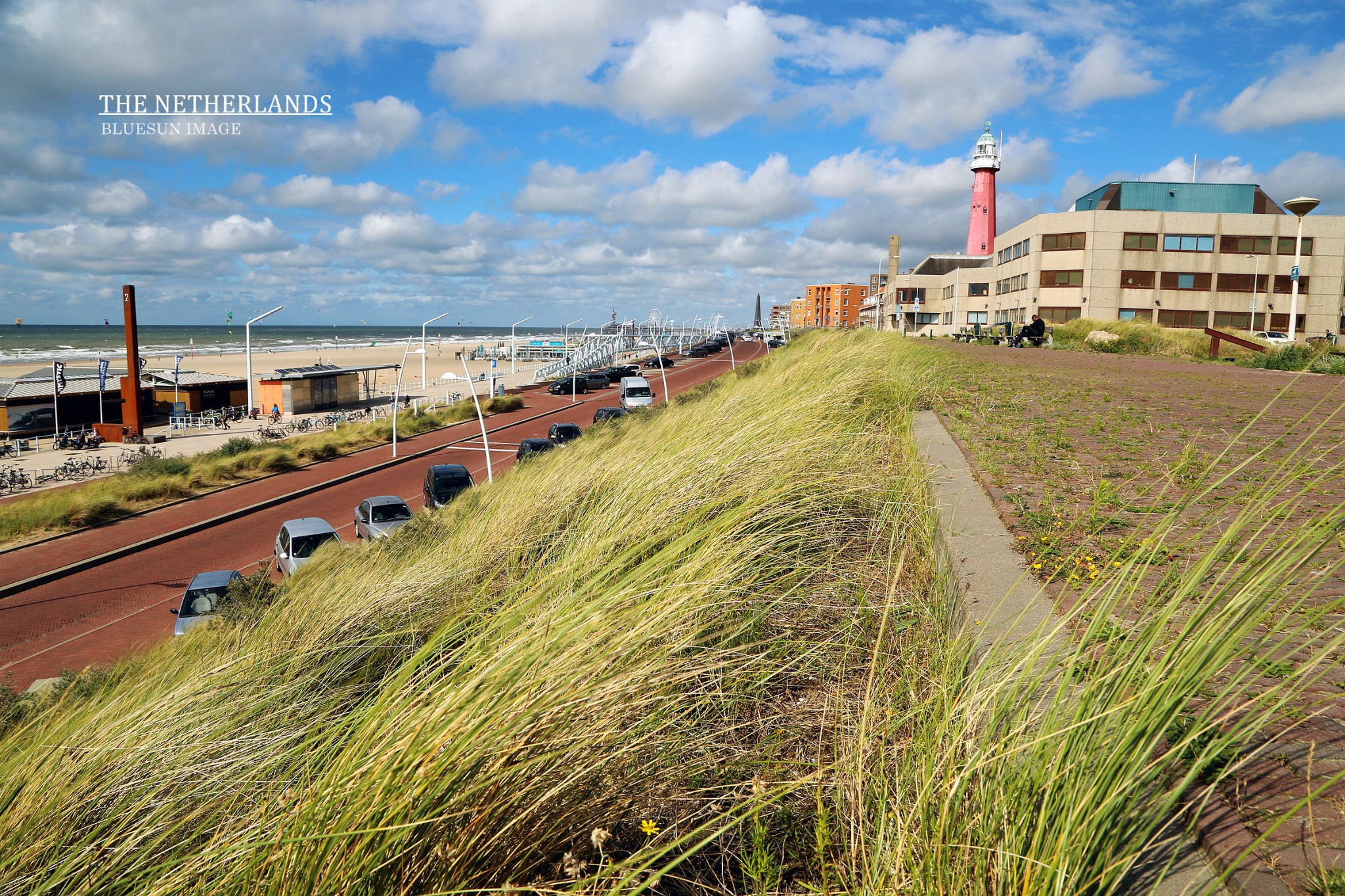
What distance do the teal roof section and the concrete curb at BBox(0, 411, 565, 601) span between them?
4964 centimetres

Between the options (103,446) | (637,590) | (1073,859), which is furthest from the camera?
(103,446)

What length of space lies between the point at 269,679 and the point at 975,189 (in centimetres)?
8912

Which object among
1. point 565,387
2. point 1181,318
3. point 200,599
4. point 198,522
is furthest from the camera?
point 565,387

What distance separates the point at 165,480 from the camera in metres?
23.9

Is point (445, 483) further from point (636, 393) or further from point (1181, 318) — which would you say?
point (1181, 318)

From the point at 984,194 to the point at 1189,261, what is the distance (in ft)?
108

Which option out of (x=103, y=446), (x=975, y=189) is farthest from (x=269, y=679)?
(x=975, y=189)

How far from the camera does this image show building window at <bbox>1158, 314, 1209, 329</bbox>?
49875 mm

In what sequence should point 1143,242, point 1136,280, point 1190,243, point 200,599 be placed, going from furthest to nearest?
point 1136,280 < point 1143,242 < point 1190,243 < point 200,599

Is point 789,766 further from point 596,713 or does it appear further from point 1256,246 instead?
point 1256,246

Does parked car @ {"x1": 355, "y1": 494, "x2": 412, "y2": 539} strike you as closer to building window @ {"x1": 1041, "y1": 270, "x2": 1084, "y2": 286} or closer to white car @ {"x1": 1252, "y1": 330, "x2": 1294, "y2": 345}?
white car @ {"x1": 1252, "y1": 330, "x2": 1294, "y2": 345}

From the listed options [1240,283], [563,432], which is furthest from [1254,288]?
[563,432]

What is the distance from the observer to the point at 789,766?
250 cm

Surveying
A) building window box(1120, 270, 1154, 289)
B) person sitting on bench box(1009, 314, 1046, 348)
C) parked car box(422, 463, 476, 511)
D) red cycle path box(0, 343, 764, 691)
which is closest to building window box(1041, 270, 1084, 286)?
building window box(1120, 270, 1154, 289)
